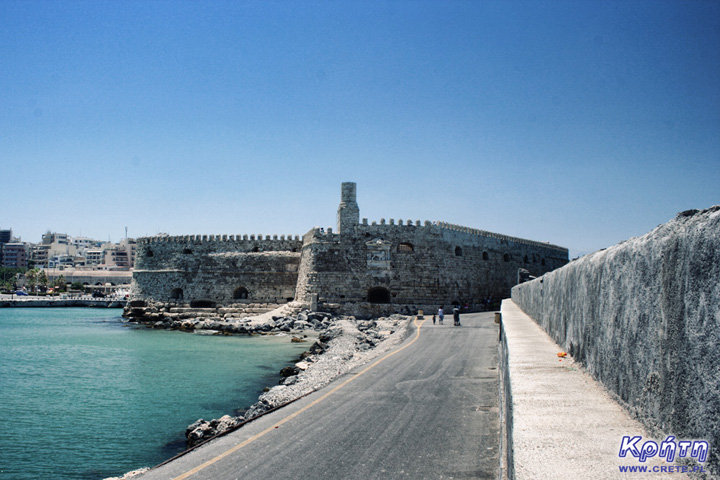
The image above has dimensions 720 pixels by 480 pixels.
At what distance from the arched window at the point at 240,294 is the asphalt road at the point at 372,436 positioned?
100 ft

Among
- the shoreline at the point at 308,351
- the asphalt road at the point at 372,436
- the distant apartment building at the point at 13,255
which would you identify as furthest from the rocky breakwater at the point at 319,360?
the distant apartment building at the point at 13,255

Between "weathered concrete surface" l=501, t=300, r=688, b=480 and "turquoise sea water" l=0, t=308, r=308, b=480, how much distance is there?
8099 millimetres

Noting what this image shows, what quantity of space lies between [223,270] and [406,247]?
1586 cm

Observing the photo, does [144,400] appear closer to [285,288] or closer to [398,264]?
[398,264]

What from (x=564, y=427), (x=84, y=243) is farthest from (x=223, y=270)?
(x=84, y=243)

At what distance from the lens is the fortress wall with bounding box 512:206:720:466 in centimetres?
229

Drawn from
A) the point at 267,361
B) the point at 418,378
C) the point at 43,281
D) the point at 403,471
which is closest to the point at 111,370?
the point at 267,361

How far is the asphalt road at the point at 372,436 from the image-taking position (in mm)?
6480

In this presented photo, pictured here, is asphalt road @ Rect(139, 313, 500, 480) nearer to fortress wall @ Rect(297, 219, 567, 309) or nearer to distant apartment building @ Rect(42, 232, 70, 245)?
fortress wall @ Rect(297, 219, 567, 309)

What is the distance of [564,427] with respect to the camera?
3369 millimetres

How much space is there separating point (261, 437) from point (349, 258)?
27104 mm

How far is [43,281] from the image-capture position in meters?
91.5

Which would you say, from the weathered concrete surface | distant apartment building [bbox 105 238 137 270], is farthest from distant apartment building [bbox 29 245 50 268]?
the weathered concrete surface

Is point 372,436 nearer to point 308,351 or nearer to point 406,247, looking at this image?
point 308,351
